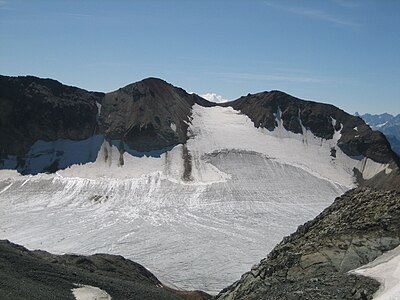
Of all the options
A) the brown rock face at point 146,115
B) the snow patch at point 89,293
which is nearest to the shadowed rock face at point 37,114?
the brown rock face at point 146,115

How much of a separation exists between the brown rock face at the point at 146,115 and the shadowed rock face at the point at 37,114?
321 cm

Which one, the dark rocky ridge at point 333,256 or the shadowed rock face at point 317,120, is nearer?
the dark rocky ridge at point 333,256

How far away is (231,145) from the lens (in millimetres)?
73688

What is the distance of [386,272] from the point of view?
46.3 feet

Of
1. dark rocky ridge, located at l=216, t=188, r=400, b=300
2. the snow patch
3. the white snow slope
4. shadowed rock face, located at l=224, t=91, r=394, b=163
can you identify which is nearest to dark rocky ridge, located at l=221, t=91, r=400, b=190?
shadowed rock face, located at l=224, t=91, r=394, b=163

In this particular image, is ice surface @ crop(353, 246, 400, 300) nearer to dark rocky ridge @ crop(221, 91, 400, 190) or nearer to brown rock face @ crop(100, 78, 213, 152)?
dark rocky ridge @ crop(221, 91, 400, 190)

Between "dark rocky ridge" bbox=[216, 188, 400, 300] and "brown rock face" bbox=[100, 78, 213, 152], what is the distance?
54.0 metres

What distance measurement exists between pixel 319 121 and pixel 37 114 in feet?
142

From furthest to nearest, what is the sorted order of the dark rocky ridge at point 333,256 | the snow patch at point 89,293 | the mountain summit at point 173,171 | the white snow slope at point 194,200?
the mountain summit at point 173,171
the white snow slope at point 194,200
the snow patch at point 89,293
the dark rocky ridge at point 333,256

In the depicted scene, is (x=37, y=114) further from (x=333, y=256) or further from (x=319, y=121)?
(x=333, y=256)

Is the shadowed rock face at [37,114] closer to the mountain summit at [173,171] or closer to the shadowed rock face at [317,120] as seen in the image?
the mountain summit at [173,171]

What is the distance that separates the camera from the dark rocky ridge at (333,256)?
14.0 m

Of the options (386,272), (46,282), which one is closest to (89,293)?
(46,282)

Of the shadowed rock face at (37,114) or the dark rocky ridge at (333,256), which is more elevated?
the shadowed rock face at (37,114)
